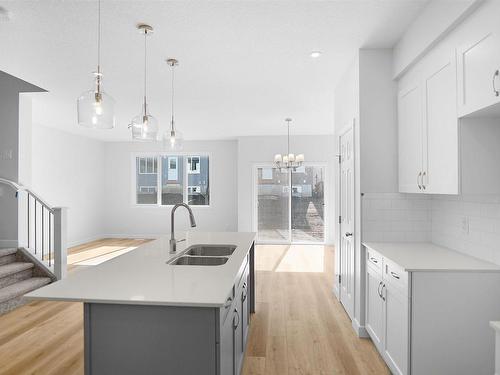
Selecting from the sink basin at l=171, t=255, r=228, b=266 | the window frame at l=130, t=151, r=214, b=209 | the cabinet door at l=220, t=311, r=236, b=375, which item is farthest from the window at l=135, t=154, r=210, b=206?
the cabinet door at l=220, t=311, r=236, b=375

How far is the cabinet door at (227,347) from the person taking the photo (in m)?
1.57

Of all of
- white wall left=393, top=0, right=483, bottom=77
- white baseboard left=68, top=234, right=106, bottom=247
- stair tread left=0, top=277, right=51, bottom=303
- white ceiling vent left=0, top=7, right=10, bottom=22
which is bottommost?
white baseboard left=68, top=234, right=106, bottom=247

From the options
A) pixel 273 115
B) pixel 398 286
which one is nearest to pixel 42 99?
pixel 273 115

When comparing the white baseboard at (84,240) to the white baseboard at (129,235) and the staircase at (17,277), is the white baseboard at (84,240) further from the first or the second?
the staircase at (17,277)

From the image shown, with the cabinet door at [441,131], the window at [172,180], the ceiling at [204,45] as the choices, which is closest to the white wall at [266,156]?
the window at [172,180]

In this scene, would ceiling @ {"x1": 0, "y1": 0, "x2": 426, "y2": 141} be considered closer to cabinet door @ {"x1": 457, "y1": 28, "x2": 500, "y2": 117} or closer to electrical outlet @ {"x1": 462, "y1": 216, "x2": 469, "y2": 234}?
cabinet door @ {"x1": 457, "y1": 28, "x2": 500, "y2": 117}

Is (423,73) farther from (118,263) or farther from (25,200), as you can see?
(25,200)

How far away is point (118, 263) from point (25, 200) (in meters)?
3.39

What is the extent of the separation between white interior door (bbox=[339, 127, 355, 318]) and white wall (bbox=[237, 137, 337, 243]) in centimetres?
390

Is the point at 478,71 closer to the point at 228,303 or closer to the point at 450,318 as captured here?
the point at 450,318

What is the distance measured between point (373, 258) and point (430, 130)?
1.13 metres

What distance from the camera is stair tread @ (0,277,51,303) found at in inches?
142

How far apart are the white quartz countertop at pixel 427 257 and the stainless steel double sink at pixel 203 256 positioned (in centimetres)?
125

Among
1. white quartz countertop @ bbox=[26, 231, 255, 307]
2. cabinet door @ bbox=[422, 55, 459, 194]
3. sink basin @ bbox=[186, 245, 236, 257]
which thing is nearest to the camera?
white quartz countertop @ bbox=[26, 231, 255, 307]
